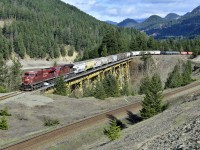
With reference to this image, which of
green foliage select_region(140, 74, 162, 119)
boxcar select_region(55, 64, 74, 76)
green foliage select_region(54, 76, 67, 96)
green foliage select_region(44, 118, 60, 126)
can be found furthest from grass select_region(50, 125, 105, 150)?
boxcar select_region(55, 64, 74, 76)

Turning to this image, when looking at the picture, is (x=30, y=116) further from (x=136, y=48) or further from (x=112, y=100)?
(x=136, y=48)

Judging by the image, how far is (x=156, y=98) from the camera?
50281 mm

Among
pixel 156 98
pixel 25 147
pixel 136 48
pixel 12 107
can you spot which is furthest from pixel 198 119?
pixel 136 48

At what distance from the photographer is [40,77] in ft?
215

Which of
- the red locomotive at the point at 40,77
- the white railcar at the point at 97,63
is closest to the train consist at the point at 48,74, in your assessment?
the red locomotive at the point at 40,77

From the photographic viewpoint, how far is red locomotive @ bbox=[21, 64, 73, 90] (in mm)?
62781

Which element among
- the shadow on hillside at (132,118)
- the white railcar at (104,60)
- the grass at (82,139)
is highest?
the white railcar at (104,60)

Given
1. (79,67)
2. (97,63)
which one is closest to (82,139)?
(79,67)

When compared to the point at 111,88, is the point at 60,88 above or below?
above

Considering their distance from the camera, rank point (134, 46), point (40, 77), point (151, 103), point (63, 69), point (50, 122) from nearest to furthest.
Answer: point (50, 122)
point (151, 103)
point (40, 77)
point (63, 69)
point (134, 46)

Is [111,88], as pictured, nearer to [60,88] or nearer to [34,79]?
[60,88]

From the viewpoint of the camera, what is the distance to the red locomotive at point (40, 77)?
6278 cm

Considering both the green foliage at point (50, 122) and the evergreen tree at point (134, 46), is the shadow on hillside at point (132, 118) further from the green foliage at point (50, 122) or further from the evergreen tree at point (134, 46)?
the evergreen tree at point (134, 46)

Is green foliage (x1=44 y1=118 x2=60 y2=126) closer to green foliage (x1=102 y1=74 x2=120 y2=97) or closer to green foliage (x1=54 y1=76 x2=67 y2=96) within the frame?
green foliage (x1=54 y1=76 x2=67 y2=96)
